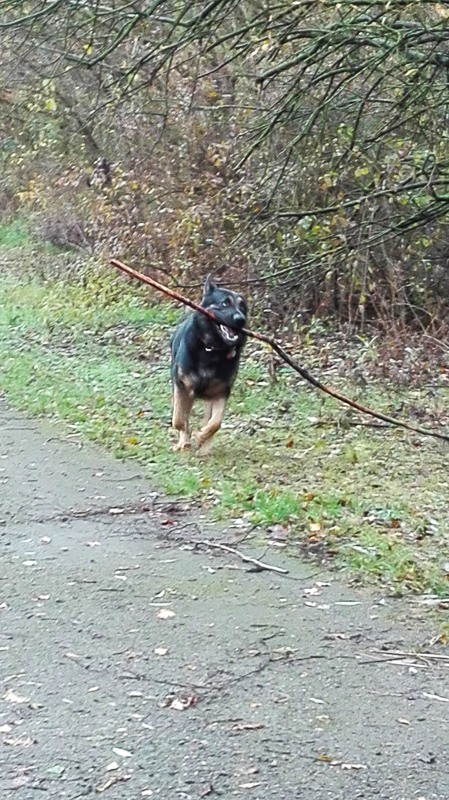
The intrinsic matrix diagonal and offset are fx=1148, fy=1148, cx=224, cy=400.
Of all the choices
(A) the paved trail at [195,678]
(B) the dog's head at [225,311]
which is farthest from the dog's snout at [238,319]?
(A) the paved trail at [195,678]

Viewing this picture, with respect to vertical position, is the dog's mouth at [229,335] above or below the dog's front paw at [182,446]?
above

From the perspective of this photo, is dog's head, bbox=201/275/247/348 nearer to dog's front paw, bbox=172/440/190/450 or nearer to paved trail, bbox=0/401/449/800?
dog's front paw, bbox=172/440/190/450

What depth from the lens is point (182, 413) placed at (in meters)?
10.3

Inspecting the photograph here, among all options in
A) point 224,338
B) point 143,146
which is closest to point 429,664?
point 224,338

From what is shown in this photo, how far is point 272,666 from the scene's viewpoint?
5.52 meters

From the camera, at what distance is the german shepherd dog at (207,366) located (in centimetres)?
1007

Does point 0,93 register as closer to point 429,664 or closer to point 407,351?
point 407,351

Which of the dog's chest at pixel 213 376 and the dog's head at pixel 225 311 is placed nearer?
the dog's head at pixel 225 311

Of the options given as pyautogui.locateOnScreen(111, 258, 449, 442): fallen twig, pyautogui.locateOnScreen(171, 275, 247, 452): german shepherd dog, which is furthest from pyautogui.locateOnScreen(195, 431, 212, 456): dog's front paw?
pyautogui.locateOnScreen(111, 258, 449, 442): fallen twig

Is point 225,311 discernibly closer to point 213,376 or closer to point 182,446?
point 213,376

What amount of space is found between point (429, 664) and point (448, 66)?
5.86 m

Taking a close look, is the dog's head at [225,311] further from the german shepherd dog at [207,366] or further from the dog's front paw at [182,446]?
the dog's front paw at [182,446]

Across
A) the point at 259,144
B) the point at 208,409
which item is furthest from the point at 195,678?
the point at 259,144

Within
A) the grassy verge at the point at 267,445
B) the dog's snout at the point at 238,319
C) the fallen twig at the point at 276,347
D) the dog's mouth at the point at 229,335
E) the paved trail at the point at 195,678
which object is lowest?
the grassy verge at the point at 267,445
